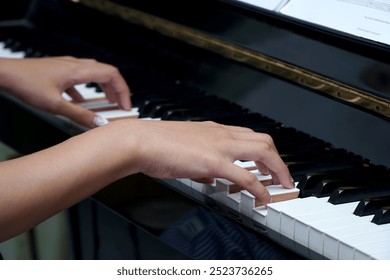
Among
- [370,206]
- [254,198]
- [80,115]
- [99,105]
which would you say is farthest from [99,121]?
[370,206]

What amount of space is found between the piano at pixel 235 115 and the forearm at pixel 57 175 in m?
0.14

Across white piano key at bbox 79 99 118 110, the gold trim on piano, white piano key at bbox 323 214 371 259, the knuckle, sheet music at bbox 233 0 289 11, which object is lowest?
white piano key at bbox 79 99 118 110

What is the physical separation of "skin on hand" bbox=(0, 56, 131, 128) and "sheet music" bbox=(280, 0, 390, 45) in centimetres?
35

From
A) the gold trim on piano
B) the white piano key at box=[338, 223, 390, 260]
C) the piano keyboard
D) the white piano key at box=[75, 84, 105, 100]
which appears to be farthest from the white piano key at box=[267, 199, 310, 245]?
the white piano key at box=[75, 84, 105, 100]

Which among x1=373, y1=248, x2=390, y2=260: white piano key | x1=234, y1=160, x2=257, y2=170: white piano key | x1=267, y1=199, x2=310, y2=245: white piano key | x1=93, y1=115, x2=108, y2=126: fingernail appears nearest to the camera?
x1=373, y1=248, x2=390, y2=260: white piano key

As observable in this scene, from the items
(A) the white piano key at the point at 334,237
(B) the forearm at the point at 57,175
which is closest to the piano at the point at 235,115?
(A) the white piano key at the point at 334,237

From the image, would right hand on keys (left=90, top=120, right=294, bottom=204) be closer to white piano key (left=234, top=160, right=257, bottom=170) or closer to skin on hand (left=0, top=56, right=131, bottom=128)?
white piano key (left=234, top=160, right=257, bottom=170)

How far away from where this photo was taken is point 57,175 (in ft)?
3.45

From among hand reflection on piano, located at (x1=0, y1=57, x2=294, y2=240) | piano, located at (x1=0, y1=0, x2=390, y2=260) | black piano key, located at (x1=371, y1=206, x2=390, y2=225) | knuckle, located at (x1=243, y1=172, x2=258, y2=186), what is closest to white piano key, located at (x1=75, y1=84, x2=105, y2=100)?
piano, located at (x1=0, y1=0, x2=390, y2=260)

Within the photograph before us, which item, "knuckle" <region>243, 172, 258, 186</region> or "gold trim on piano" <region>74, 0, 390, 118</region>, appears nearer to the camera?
"knuckle" <region>243, 172, 258, 186</region>

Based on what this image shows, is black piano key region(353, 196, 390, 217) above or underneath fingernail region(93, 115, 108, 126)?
above

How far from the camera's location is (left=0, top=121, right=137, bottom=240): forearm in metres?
1.03

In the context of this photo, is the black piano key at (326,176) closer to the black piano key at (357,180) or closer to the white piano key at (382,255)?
the black piano key at (357,180)

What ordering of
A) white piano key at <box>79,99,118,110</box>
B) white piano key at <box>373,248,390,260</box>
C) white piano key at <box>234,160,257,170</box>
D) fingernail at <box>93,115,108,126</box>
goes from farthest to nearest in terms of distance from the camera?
white piano key at <box>79,99,118,110</box>, fingernail at <box>93,115,108,126</box>, white piano key at <box>234,160,257,170</box>, white piano key at <box>373,248,390,260</box>
